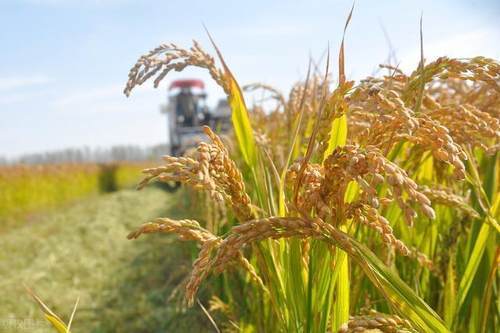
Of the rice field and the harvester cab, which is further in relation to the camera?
the harvester cab

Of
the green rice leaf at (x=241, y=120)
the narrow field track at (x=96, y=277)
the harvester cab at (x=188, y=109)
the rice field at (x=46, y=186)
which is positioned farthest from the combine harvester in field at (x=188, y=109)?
the green rice leaf at (x=241, y=120)

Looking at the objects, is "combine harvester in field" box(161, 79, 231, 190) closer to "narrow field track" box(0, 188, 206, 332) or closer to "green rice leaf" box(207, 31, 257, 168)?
"narrow field track" box(0, 188, 206, 332)

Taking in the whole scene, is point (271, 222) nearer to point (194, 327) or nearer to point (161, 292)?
point (194, 327)

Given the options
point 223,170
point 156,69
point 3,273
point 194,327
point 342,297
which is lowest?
point 3,273

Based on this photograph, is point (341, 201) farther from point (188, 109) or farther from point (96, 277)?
point (188, 109)

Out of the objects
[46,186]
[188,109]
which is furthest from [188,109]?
[46,186]

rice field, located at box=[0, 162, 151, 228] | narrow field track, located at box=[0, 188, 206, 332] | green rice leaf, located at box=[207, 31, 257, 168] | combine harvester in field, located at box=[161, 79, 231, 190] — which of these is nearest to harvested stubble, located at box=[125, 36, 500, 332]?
green rice leaf, located at box=[207, 31, 257, 168]

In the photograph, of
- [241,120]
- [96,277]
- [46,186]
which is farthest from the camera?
[46,186]

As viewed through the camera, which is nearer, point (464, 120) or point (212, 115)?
point (464, 120)

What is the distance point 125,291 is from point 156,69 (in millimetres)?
4264

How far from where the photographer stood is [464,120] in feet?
3.64

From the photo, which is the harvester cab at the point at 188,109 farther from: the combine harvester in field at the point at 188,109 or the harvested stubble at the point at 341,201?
the harvested stubble at the point at 341,201

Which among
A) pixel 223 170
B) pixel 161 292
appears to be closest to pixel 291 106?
pixel 223 170

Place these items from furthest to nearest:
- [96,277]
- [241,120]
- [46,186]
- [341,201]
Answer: [46,186] → [96,277] → [241,120] → [341,201]
